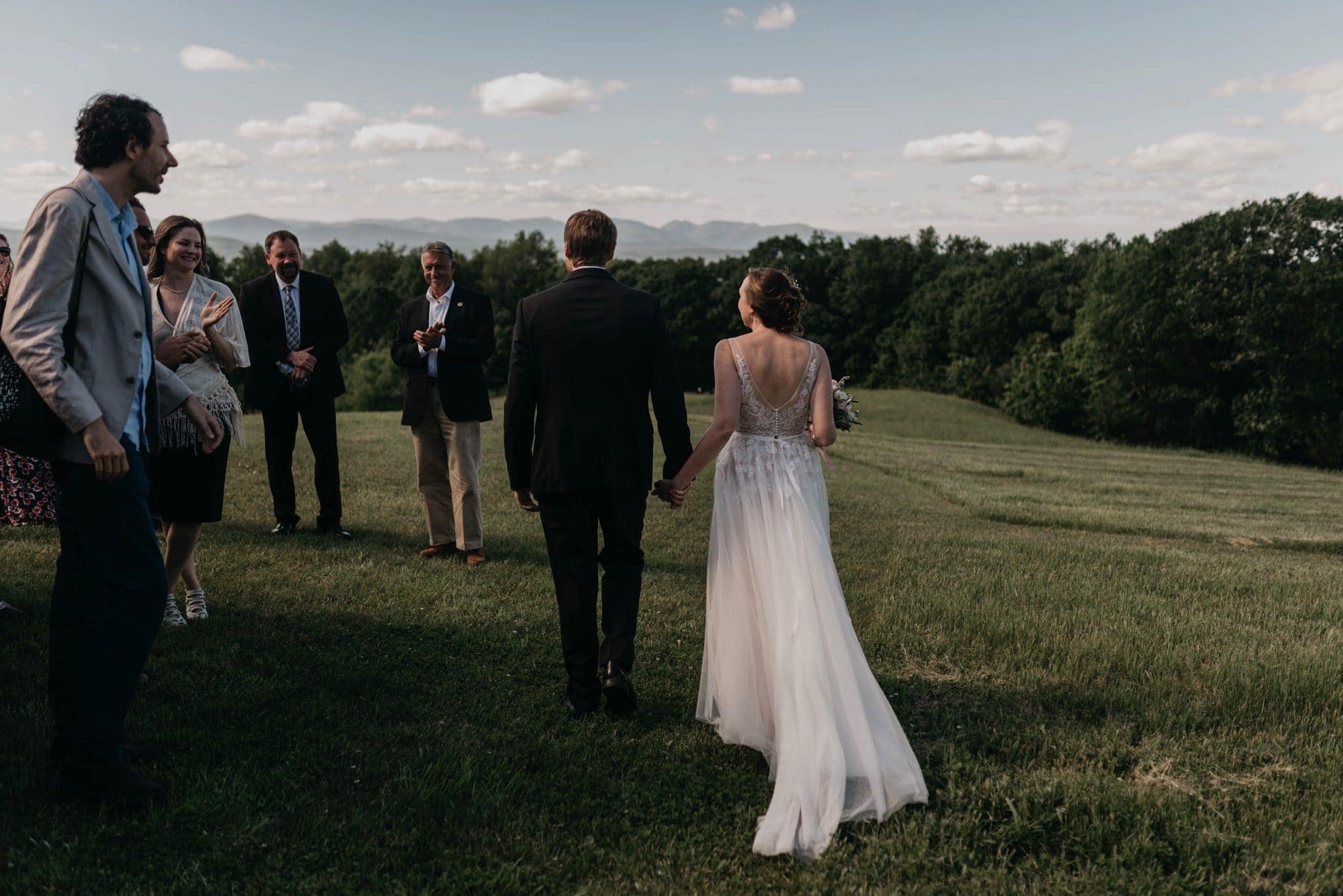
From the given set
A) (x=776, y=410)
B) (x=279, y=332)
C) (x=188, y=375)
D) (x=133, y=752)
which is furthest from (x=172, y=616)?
(x=776, y=410)

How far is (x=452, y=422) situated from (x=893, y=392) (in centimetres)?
5060

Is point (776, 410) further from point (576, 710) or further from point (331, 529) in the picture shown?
point (331, 529)

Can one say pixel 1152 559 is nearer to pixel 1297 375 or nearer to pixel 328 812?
pixel 328 812

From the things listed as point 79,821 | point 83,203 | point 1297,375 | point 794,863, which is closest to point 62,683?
point 79,821

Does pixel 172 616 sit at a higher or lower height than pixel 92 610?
lower

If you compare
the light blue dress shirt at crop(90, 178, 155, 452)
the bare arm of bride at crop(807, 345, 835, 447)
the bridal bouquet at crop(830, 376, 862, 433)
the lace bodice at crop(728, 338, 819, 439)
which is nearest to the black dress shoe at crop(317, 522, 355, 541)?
the light blue dress shirt at crop(90, 178, 155, 452)

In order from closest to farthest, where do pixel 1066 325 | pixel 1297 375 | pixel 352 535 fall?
1. pixel 352 535
2. pixel 1297 375
3. pixel 1066 325

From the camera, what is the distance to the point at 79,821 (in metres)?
3.86

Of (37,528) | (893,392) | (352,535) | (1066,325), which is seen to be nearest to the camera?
(37,528)

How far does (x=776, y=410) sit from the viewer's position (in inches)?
202

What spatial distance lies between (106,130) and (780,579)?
3.76 m

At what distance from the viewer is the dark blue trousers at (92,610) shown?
3.96m

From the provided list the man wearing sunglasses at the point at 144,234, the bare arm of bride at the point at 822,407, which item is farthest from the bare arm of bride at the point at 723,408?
the man wearing sunglasses at the point at 144,234

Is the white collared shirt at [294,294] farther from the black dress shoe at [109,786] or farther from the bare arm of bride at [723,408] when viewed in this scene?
the black dress shoe at [109,786]
